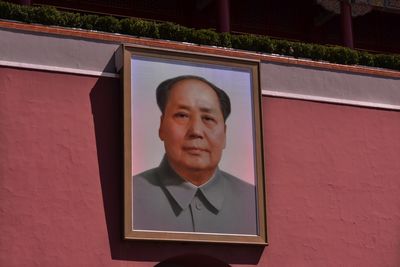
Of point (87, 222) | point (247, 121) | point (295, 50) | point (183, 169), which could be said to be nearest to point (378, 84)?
point (295, 50)

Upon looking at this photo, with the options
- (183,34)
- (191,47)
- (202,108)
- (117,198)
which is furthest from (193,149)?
(183,34)

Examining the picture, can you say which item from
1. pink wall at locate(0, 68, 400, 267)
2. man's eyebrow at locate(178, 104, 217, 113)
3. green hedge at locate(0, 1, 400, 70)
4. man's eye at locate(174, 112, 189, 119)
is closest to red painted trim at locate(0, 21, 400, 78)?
green hedge at locate(0, 1, 400, 70)

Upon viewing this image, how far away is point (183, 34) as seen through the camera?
56.9 ft

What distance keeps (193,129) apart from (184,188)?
981 mm

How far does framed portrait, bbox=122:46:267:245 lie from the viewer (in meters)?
15.8

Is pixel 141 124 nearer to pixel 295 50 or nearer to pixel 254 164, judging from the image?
pixel 254 164

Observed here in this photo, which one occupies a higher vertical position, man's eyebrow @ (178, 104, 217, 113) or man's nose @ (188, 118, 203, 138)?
man's eyebrow @ (178, 104, 217, 113)

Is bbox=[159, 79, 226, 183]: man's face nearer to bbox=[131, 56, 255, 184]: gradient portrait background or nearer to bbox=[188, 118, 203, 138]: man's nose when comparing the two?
bbox=[188, 118, 203, 138]: man's nose

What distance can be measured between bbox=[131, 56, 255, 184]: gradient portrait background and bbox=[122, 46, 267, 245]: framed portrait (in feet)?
0.05

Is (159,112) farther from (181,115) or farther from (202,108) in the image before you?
(202,108)

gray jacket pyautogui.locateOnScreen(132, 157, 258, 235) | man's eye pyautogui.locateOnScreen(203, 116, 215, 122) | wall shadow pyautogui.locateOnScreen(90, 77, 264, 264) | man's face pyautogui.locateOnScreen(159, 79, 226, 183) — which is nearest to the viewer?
wall shadow pyautogui.locateOnScreen(90, 77, 264, 264)

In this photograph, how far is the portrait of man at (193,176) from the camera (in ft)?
52.0

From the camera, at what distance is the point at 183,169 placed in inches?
639

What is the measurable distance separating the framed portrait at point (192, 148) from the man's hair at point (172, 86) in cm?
2
